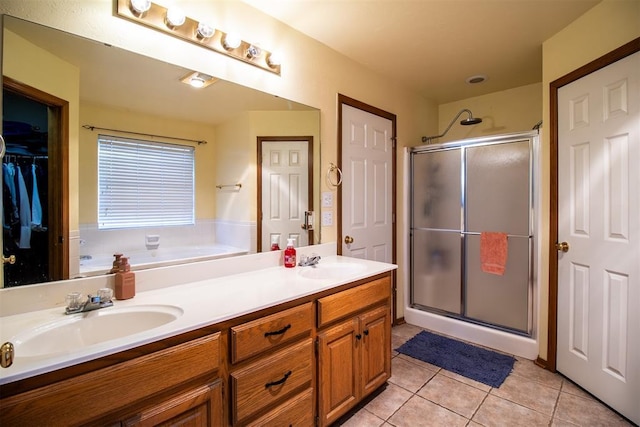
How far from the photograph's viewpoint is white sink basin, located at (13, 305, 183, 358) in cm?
94

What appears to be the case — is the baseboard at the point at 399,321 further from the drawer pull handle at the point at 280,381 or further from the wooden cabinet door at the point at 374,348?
the drawer pull handle at the point at 280,381

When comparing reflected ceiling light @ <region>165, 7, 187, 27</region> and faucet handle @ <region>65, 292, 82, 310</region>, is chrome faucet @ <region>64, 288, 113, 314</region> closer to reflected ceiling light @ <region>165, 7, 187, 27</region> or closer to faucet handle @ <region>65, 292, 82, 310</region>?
faucet handle @ <region>65, 292, 82, 310</region>

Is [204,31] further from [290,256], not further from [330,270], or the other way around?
[330,270]

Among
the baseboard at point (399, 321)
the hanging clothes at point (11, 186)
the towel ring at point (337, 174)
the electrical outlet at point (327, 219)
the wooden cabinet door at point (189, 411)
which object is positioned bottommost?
the baseboard at point (399, 321)

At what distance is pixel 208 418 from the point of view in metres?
1.04

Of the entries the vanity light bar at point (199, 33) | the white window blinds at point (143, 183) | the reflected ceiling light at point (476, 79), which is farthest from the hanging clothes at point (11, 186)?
the reflected ceiling light at point (476, 79)

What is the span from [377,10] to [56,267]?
6.96 ft

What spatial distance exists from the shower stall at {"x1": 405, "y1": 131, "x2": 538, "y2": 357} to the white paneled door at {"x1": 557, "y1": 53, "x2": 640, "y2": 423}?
0.32 metres

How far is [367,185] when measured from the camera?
2633mm

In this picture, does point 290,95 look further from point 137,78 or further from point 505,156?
point 505,156

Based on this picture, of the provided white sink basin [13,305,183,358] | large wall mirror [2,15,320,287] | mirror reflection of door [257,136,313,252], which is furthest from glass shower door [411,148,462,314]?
white sink basin [13,305,183,358]

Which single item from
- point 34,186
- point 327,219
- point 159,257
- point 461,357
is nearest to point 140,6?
point 34,186

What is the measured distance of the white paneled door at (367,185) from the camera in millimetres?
2443

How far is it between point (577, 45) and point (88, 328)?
121 inches
